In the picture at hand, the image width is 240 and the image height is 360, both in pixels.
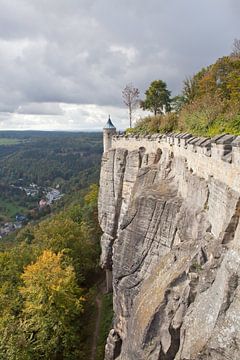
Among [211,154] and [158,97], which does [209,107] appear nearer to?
[211,154]

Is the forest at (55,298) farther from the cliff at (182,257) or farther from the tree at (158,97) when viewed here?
the tree at (158,97)

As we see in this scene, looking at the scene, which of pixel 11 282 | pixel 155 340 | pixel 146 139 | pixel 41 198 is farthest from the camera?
pixel 41 198

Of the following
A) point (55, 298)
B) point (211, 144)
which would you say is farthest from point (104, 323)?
point (211, 144)

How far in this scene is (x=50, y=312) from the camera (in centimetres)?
2003

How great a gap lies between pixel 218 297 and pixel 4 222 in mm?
112512

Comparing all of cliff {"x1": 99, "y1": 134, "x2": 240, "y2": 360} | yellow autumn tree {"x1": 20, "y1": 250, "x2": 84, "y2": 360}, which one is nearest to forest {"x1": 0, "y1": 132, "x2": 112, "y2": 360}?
yellow autumn tree {"x1": 20, "y1": 250, "x2": 84, "y2": 360}

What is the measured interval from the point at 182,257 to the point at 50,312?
497 inches

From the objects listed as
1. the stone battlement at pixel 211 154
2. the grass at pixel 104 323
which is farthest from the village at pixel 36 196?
the stone battlement at pixel 211 154

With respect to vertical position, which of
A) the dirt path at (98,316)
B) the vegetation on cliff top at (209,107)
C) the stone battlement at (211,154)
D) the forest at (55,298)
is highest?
the vegetation on cliff top at (209,107)

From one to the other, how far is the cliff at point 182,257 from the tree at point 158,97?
2012 cm

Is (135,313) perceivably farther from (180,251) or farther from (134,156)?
(134,156)

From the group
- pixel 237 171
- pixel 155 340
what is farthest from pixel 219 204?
pixel 155 340

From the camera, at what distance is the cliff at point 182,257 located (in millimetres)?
7478

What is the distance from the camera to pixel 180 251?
11172mm
